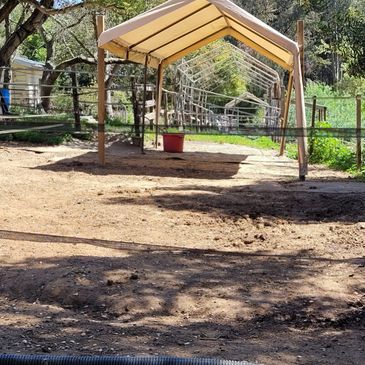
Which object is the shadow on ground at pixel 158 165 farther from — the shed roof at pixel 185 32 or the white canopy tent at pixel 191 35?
the shed roof at pixel 185 32

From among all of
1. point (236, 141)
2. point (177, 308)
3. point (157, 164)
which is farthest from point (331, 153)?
point (177, 308)

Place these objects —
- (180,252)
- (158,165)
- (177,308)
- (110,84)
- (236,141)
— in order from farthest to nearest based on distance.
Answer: (110,84), (236,141), (158,165), (180,252), (177,308)

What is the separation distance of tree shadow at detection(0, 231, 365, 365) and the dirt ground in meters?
0.01

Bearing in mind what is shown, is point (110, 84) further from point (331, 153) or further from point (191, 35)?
point (331, 153)

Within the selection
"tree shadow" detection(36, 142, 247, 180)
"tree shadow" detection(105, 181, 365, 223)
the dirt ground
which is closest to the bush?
"tree shadow" detection(36, 142, 247, 180)

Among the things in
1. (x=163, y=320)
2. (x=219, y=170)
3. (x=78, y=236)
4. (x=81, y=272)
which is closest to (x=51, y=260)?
(x=81, y=272)

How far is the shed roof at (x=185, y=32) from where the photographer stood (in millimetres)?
10188

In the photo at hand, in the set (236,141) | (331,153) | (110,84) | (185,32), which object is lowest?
(331,153)

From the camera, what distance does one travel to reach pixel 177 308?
13.3 feet

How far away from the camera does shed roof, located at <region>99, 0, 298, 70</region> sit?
401 inches

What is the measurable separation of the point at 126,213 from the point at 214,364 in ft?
14.6

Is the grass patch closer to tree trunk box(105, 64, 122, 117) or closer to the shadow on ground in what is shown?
tree trunk box(105, 64, 122, 117)

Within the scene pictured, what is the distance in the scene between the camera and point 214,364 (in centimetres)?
260

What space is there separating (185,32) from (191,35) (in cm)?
55
